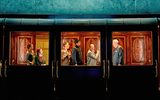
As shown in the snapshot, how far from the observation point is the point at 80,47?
9.62 metres

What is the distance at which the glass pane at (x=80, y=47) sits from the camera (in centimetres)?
958

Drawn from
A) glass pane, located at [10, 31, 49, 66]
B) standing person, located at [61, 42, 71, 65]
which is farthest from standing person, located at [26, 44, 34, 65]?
standing person, located at [61, 42, 71, 65]

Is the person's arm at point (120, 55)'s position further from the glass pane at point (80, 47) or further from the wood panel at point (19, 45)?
the wood panel at point (19, 45)

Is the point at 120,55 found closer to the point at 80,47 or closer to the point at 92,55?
the point at 92,55

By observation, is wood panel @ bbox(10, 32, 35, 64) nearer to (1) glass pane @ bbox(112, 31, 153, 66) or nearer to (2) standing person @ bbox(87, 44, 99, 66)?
(2) standing person @ bbox(87, 44, 99, 66)

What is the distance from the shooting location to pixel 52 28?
31.3 feet

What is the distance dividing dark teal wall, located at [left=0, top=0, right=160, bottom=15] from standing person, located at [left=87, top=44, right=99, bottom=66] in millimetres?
1785

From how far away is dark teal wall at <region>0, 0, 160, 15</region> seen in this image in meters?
10.7

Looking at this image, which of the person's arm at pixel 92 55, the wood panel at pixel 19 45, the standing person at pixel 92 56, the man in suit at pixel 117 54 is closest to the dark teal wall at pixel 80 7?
the wood panel at pixel 19 45

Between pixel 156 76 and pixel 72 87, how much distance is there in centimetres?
277

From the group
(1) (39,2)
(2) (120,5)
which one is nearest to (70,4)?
(1) (39,2)

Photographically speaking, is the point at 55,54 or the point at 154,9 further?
the point at 154,9

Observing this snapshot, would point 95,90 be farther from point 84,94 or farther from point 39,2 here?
point 39,2

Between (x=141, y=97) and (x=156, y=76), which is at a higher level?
(x=156, y=76)
